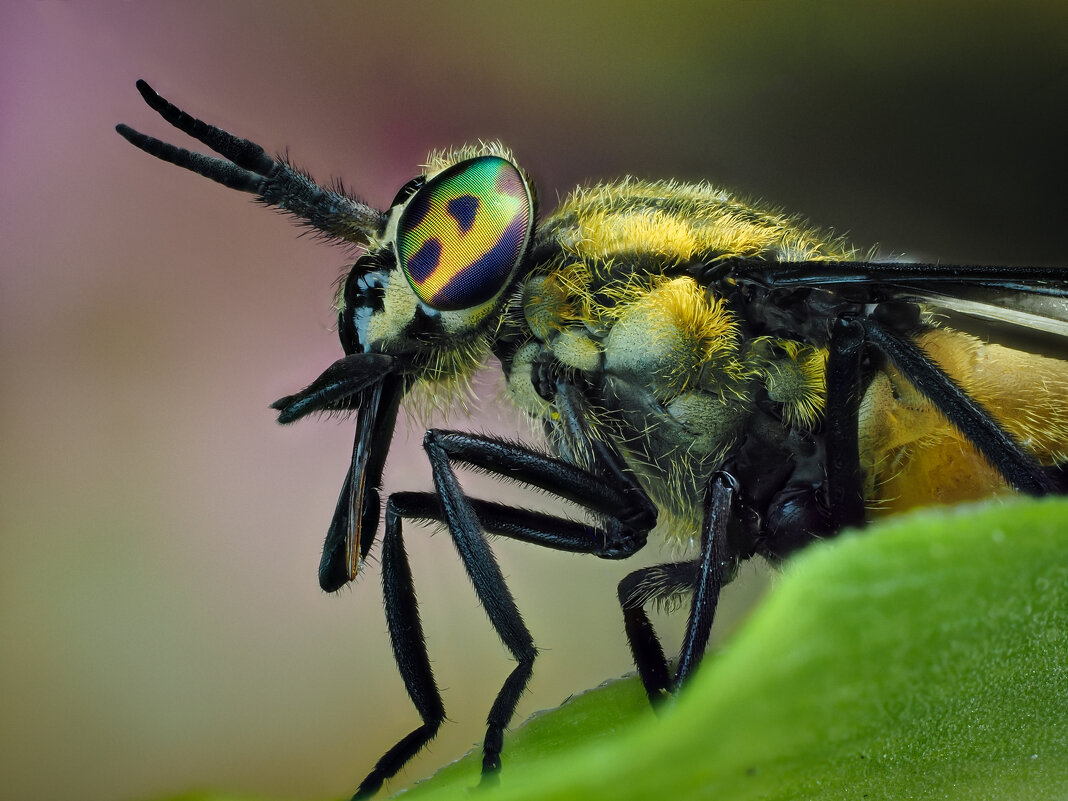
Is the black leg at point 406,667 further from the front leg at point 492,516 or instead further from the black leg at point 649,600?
the black leg at point 649,600

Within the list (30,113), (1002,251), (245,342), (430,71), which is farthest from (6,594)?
(1002,251)

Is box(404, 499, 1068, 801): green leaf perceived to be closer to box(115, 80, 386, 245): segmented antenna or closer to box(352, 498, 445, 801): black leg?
box(352, 498, 445, 801): black leg

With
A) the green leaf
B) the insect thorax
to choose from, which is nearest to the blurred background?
the insect thorax

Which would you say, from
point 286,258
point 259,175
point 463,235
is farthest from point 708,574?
point 286,258

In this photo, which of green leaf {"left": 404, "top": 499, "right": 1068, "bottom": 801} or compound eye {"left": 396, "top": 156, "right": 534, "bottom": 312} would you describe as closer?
green leaf {"left": 404, "top": 499, "right": 1068, "bottom": 801}

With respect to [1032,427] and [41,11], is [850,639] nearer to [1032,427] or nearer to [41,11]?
[1032,427]

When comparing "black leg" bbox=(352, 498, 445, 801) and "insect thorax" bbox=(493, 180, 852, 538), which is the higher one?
"insect thorax" bbox=(493, 180, 852, 538)
